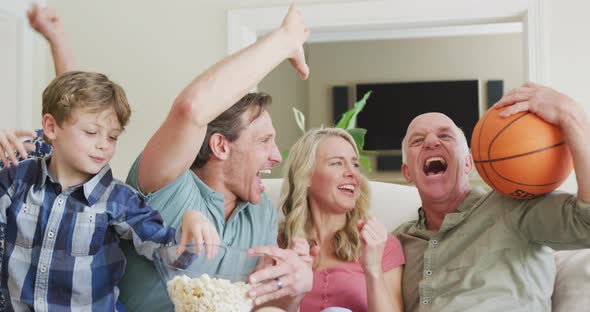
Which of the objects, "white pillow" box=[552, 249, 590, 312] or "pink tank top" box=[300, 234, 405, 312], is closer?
"white pillow" box=[552, 249, 590, 312]

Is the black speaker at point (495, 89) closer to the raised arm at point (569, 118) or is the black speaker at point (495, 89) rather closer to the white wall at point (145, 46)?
the white wall at point (145, 46)

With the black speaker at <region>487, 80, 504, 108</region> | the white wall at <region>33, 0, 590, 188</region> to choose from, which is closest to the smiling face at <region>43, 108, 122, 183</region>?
the white wall at <region>33, 0, 590, 188</region>

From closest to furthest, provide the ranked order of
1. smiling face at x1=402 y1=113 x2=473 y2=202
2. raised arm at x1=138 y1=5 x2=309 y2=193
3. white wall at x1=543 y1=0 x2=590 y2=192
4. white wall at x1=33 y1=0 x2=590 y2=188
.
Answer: raised arm at x1=138 y1=5 x2=309 y2=193
smiling face at x1=402 y1=113 x2=473 y2=202
white wall at x1=543 y1=0 x2=590 y2=192
white wall at x1=33 y1=0 x2=590 y2=188

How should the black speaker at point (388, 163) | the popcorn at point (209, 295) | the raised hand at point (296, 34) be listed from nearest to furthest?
the popcorn at point (209, 295), the raised hand at point (296, 34), the black speaker at point (388, 163)

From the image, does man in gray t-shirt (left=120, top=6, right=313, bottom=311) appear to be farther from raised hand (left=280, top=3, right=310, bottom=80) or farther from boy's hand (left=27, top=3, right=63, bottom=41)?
boy's hand (left=27, top=3, right=63, bottom=41)

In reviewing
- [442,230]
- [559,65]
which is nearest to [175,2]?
[559,65]

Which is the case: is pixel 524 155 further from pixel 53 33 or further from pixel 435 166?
pixel 53 33

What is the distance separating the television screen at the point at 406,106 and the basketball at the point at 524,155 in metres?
5.67

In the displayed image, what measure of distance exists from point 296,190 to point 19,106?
3228 millimetres

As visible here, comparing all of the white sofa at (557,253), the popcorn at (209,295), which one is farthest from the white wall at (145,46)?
the popcorn at (209,295)

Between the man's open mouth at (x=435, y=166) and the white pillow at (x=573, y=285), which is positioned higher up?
the man's open mouth at (x=435, y=166)

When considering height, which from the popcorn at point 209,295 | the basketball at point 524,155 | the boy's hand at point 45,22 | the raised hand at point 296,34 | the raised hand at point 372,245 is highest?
the boy's hand at point 45,22

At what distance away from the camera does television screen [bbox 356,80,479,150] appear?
732 cm

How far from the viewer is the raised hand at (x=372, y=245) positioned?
188cm
